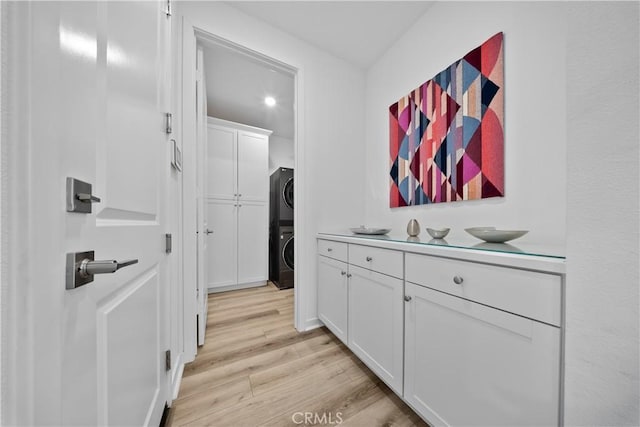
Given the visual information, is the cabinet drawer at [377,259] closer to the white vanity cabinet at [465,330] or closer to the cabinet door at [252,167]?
the white vanity cabinet at [465,330]

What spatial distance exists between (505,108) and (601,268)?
114 centimetres

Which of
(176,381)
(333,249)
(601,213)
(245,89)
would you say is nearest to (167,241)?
(176,381)

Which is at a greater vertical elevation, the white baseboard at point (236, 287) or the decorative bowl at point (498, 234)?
the decorative bowl at point (498, 234)

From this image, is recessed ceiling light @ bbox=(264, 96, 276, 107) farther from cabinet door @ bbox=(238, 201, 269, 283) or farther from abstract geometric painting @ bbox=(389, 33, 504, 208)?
abstract geometric painting @ bbox=(389, 33, 504, 208)

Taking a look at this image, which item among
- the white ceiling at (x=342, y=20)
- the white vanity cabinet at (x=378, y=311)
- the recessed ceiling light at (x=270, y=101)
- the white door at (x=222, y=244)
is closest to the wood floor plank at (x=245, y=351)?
the white vanity cabinet at (x=378, y=311)

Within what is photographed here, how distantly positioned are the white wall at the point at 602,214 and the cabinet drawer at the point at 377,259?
64cm

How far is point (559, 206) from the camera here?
1.01 metres

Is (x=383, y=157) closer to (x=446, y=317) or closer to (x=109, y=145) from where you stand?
(x=446, y=317)

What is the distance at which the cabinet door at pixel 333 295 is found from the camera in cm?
152

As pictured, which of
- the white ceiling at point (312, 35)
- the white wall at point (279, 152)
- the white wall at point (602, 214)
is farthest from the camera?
the white wall at point (279, 152)

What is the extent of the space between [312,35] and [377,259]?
1.97 meters

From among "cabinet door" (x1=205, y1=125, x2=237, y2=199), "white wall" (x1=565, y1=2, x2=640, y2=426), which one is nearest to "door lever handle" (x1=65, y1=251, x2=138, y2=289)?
"white wall" (x1=565, y1=2, x2=640, y2=426)

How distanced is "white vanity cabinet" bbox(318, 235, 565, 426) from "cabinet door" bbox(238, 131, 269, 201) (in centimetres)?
211

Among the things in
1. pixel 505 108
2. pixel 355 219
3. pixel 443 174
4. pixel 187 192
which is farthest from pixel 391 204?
pixel 187 192
